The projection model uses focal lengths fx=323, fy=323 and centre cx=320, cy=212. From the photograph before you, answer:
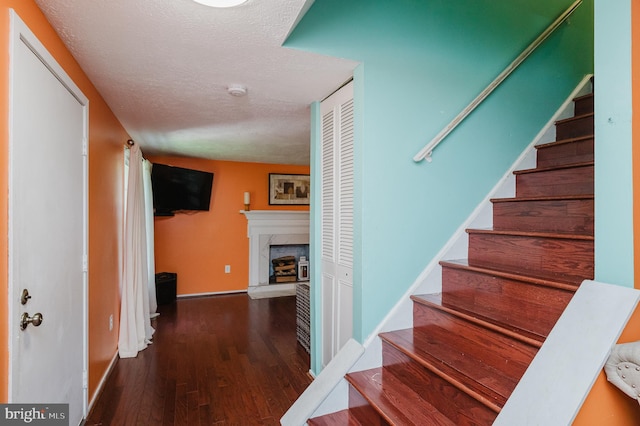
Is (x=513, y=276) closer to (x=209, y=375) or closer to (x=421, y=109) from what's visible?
(x=421, y=109)

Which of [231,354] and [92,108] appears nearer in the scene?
[92,108]

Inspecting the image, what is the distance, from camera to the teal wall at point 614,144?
0.95m

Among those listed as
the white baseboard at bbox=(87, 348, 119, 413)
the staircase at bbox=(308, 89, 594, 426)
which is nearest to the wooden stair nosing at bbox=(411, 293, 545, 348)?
the staircase at bbox=(308, 89, 594, 426)

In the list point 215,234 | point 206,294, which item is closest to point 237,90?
point 215,234

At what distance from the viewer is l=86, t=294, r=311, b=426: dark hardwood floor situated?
2051 mm

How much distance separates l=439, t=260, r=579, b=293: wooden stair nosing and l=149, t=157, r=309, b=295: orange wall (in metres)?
3.90

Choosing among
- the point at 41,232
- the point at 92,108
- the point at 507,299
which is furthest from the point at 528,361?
the point at 92,108

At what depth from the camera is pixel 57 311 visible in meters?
1.55

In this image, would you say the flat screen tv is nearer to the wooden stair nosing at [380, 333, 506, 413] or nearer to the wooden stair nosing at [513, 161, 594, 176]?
the wooden stair nosing at [380, 333, 506, 413]

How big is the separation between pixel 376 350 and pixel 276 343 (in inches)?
66.1

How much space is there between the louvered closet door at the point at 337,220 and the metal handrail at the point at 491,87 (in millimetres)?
460

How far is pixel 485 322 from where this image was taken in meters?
1.43

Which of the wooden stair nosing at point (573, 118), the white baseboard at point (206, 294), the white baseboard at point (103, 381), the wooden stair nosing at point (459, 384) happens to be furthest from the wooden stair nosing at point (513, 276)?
the white baseboard at point (206, 294)

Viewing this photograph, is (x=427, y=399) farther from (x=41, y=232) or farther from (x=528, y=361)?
(x=41, y=232)
